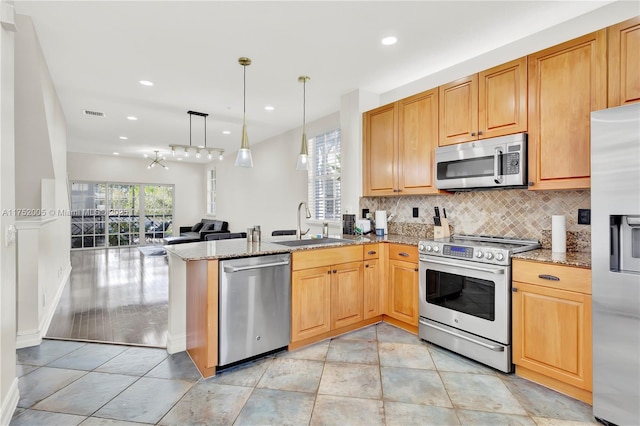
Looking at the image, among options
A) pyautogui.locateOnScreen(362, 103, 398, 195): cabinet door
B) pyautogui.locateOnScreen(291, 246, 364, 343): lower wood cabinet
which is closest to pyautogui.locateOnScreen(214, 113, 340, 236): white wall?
pyautogui.locateOnScreen(362, 103, 398, 195): cabinet door

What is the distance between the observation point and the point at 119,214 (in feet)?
30.1

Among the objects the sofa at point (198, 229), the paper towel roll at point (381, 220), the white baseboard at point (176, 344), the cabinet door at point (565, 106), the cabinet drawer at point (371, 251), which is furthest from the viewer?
the sofa at point (198, 229)

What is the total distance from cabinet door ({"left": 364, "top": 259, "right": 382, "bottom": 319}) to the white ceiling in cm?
209

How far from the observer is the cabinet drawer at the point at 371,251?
3.22m

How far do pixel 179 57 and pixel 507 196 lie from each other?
3392 mm

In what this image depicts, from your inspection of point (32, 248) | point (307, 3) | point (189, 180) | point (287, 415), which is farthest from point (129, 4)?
point (189, 180)

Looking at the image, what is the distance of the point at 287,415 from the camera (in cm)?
191

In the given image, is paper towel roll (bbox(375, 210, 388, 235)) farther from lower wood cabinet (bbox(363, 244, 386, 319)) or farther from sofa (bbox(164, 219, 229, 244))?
sofa (bbox(164, 219, 229, 244))

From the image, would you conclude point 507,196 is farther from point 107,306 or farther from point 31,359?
point 107,306

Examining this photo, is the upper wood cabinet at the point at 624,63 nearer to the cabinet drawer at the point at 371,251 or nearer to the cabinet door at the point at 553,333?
the cabinet door at the point at 553,333

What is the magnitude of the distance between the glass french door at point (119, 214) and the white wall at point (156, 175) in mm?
203

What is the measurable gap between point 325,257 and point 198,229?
771 centimetres

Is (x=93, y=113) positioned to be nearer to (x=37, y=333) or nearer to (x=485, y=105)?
(x=37, y=333)

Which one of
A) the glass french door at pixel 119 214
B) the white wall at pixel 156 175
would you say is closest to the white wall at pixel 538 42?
the white wall at pixel 156 175
